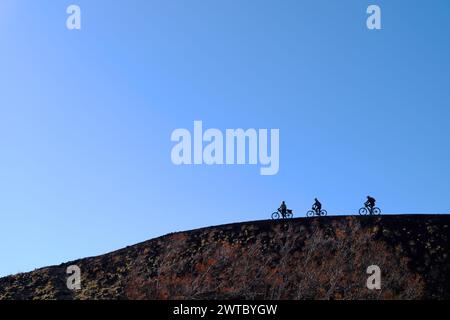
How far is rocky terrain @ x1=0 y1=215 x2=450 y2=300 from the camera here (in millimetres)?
→ 38531

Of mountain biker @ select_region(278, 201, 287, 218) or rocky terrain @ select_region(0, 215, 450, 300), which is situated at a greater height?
mountain biker @ select_region(278, 201, 287, 218)

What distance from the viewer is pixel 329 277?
1553 inches

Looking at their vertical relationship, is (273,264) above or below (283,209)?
below

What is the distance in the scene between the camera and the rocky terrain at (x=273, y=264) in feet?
126

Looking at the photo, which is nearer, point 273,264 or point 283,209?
point 273,264

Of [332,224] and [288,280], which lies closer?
[288,280]

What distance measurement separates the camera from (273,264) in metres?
41.9

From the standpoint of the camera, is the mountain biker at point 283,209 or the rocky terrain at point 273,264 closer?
the rocky terrain at point 273,264

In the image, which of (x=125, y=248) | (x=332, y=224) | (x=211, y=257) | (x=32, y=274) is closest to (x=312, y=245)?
(x=332, y=224)

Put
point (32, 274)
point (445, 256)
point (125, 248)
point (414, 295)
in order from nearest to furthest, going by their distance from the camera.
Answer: point (414, 295) < point (445, 256) < point (32, 274) < point (125, 248)
